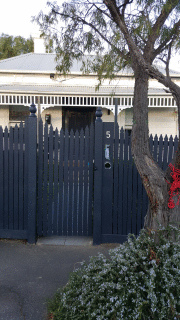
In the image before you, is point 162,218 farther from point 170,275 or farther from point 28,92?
point 28,92

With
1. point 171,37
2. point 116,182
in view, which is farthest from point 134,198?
point 171,37

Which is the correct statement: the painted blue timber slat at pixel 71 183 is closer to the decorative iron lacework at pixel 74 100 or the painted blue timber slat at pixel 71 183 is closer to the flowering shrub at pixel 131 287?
the flowering shrub at pixel 131 287

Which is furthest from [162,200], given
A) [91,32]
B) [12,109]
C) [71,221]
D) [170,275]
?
[12,109]

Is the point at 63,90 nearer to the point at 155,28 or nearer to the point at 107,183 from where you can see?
the point at 107,183

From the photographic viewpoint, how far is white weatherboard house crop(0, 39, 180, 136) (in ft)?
42.3

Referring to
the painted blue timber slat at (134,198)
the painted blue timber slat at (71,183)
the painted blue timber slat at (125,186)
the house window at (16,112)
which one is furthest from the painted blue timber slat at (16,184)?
the house window at (16,112)

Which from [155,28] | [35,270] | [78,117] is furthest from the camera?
[78,117]

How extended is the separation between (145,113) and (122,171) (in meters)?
2.02

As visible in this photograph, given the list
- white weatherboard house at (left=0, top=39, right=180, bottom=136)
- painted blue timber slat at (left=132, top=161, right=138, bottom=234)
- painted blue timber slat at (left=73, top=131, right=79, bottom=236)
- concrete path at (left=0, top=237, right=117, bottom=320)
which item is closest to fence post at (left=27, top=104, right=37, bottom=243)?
concrete path at (left=0, top=237, right=117, bottom=320)

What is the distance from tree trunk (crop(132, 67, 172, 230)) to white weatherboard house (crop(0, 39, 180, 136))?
9199 mm

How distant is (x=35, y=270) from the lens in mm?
4469

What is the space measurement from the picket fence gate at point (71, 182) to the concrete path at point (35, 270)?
194mm

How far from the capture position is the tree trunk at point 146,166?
11.1 ft

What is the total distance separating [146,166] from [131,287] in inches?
44.7
